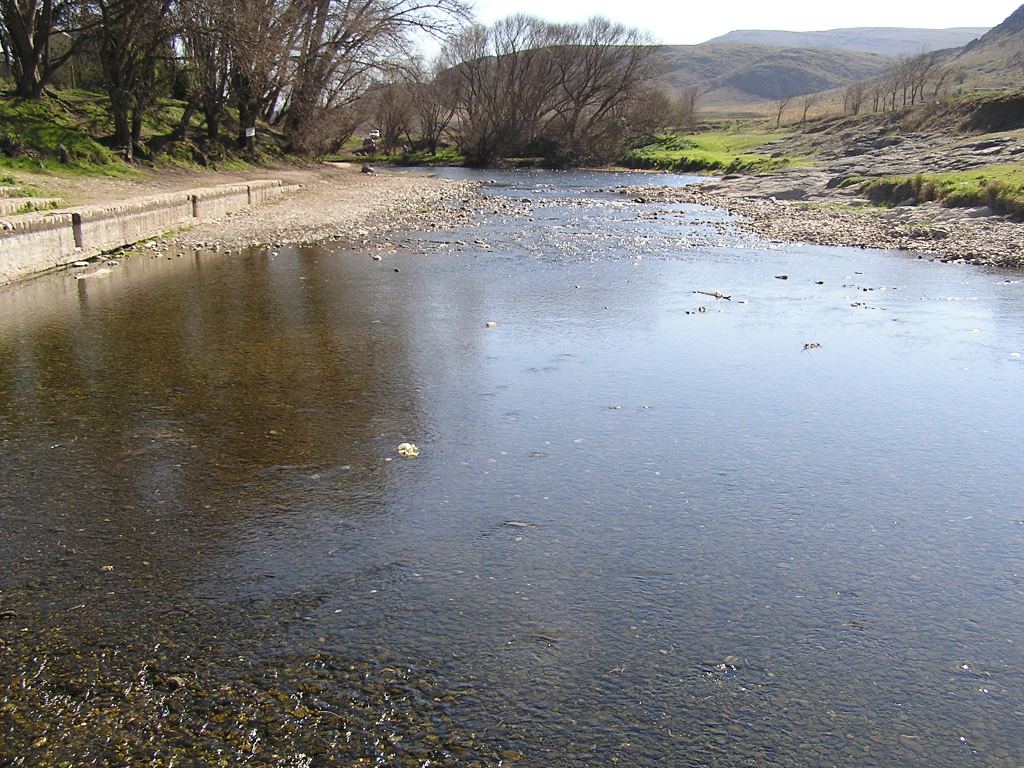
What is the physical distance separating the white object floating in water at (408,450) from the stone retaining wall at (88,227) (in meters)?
8.75

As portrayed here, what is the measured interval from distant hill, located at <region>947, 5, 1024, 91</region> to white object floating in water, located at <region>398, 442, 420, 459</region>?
346 feet

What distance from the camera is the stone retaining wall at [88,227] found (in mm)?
12789

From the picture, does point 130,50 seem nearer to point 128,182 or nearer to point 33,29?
point 33,29

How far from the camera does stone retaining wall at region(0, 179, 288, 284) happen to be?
1279cm

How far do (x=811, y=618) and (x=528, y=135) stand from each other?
67.9m

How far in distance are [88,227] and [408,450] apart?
11039 mm

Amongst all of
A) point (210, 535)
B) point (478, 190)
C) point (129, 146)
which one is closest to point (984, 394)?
point (210, 535)

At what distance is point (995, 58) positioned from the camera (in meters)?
146

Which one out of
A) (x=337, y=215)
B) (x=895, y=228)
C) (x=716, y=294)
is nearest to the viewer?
(x=716, y=294)

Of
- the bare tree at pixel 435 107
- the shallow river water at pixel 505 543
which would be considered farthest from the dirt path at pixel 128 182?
the bare tree at pixel 435 107

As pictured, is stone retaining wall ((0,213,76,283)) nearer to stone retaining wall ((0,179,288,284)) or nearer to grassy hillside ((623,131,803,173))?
stone retaining wall ((0,179,288,284))

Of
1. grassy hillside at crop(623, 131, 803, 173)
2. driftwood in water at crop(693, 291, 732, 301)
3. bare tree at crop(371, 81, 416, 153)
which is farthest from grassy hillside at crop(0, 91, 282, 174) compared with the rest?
bare tree at crop(371, 81, 416, 153)

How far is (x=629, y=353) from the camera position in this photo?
969cm

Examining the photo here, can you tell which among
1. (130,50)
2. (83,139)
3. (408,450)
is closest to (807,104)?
(130,50)
